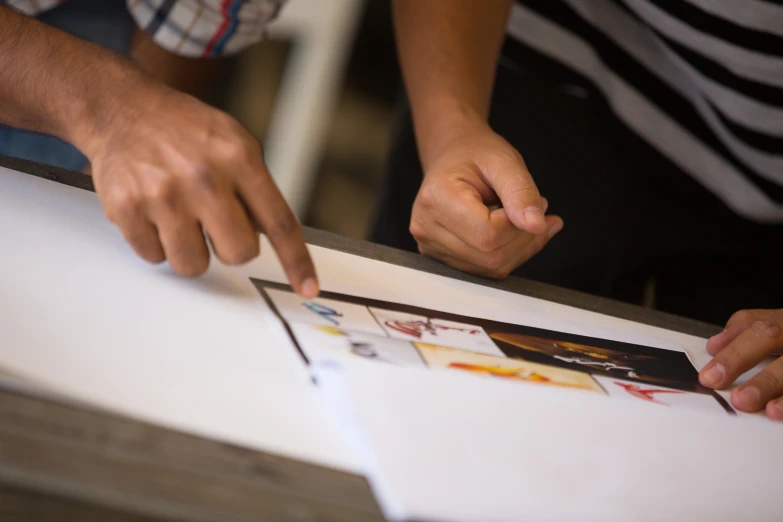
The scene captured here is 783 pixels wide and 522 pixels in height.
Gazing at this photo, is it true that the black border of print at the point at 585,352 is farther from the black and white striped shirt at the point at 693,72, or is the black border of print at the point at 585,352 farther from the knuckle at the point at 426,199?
the black and white striped shirt at the point at 693,72

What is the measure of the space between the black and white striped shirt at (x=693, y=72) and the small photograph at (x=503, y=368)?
57 cm

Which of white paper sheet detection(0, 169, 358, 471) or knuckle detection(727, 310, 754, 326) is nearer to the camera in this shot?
white paper sheet detection(0, 169, 358, 471)

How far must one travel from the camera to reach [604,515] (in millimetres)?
359

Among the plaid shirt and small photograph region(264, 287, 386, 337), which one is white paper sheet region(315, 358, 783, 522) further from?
the plaid shirt

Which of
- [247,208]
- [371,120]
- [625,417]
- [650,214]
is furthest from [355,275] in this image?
[371,120]

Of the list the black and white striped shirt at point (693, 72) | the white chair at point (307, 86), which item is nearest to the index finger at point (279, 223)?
the black and white striped shirt at point (693, 72)

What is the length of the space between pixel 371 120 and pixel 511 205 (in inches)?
79.6

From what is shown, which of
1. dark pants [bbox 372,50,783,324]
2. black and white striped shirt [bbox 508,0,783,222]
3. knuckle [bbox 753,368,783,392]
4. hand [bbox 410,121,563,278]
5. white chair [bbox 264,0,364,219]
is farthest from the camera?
white chair [bbox 264,0,364,219]

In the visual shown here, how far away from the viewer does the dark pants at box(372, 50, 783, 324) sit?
3.30 ft

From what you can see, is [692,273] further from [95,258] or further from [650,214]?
[95,258]

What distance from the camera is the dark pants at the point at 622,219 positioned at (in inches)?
39.6

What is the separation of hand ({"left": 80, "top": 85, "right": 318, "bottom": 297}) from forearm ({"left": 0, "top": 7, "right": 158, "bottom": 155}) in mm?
39

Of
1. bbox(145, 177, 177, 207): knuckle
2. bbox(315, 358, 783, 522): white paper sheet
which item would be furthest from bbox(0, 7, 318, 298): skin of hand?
bbox(315, 358, 783, 522): white paper sheet

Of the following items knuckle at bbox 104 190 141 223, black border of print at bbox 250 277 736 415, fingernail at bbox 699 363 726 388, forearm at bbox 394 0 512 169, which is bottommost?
black border of print at bbox 250 277 736 415
